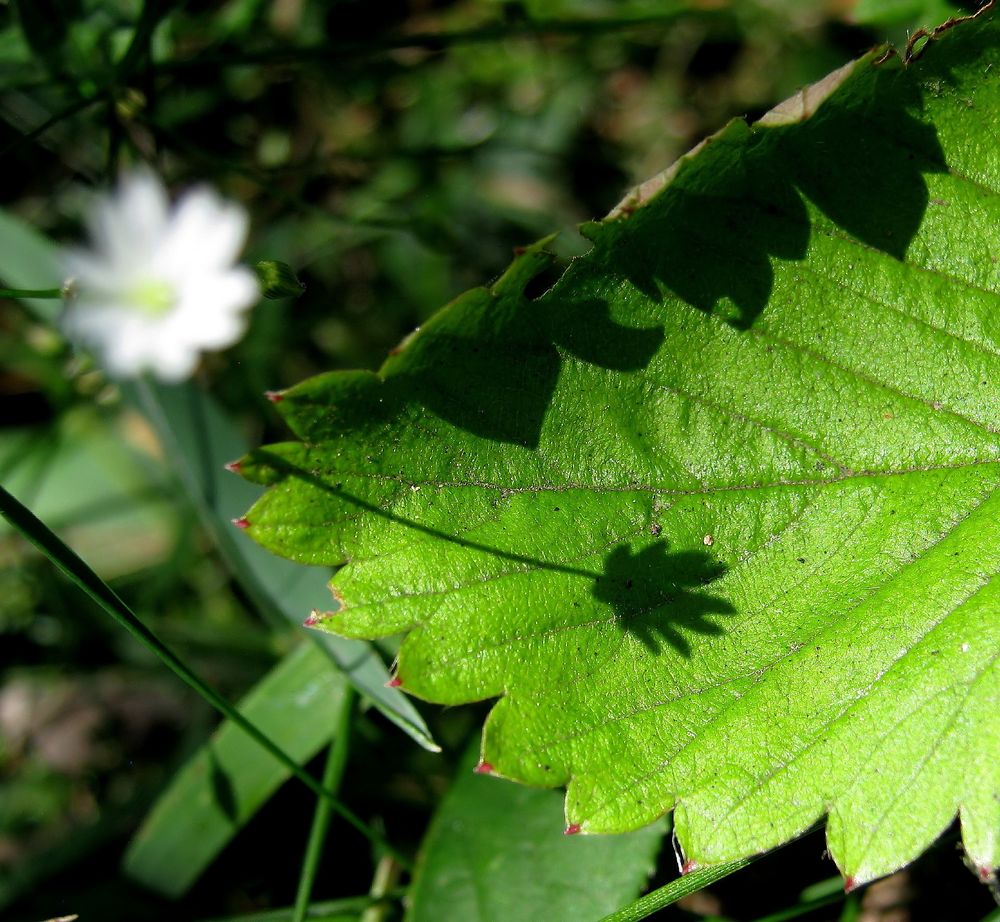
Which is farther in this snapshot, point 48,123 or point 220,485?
point 220,485

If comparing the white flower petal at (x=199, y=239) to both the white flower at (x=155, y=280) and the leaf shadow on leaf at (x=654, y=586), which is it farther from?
the leaf shadow on leaf at (x=654, y=586)

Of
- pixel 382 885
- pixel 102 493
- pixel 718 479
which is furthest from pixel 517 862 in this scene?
pixel 102 493

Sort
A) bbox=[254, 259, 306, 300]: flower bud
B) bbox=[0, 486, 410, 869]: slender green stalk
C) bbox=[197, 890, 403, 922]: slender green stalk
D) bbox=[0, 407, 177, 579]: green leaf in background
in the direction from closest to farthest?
bbox=[0, 486, 410, 869]: slender green stalk
bbox=[254, 259, 306, 300]: flower bud
bbox=[197, 890, 403, 922]: slender green stalk
bbox=[0, 407, 177, 579]: green leaf in background

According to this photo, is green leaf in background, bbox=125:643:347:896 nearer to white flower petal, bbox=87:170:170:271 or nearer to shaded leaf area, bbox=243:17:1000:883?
shaded leaf area, bbox=243:17:1000:883

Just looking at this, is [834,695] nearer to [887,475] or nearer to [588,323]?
[887,475]

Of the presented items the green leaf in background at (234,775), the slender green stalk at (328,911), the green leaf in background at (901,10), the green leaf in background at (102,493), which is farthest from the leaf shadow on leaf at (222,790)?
the green leaf in background at (901,10)

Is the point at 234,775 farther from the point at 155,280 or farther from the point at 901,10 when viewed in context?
the point at 901,10

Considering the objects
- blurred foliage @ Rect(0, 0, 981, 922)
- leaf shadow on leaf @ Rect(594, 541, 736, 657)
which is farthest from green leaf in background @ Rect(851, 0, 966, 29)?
leaf shadow on leaf @ Rect(594, 541, 736, 657)
